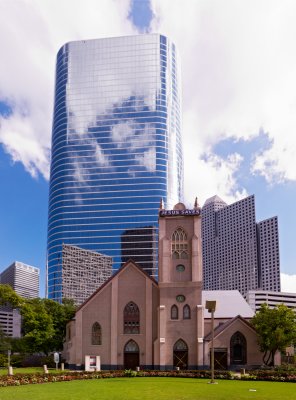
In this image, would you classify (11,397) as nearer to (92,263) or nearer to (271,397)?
(271,397)

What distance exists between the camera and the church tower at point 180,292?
199 ft

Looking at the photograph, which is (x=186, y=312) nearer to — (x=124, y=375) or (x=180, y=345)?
(x=180, y=345)

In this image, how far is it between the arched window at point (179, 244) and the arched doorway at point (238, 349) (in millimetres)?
11828

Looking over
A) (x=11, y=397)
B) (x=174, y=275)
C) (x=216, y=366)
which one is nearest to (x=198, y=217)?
(x=174, y=275)

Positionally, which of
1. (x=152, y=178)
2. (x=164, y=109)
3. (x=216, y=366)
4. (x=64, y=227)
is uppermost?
(x=164, y=109)

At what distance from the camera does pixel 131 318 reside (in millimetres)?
63812

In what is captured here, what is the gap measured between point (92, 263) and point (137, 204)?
25336 mm

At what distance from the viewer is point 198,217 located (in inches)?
2539

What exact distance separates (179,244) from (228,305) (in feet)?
48.5

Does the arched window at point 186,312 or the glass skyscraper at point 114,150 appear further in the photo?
the glass skyscraper at point 114,150

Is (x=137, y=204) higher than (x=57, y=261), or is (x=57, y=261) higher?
(x=137, y=204)

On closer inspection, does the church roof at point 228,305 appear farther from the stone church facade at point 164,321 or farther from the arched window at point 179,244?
the arched window at point 179,244

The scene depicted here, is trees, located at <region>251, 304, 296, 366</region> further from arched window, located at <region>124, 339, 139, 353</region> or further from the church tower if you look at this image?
arched window, located at <region>124, 339, 139, 353</region>

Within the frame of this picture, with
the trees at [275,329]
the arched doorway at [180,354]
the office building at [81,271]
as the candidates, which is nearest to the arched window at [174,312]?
the arched doorway at [180,354]
